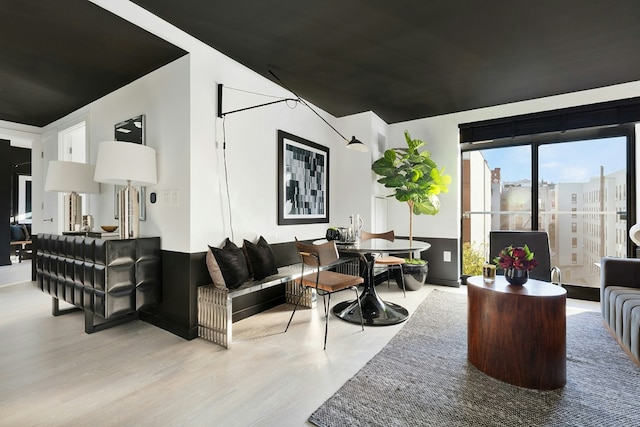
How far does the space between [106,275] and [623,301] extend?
164 inches

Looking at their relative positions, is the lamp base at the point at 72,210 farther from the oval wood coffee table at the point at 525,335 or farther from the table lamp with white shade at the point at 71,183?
the oval wood coffee table at the point at 525,335

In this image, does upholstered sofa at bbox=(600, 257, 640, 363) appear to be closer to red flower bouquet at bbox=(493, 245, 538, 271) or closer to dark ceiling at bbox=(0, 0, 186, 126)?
red flower bouquet at bbox=(493, 245, 538, 271)

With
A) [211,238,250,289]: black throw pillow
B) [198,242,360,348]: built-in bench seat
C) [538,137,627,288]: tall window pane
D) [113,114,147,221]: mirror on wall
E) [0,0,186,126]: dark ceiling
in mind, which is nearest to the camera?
[0,0,186,126]: dark ceiling

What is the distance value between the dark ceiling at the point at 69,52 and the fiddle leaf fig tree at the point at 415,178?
301cm

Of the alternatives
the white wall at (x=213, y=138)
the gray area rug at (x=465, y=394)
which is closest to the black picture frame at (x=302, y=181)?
the white wall at (x=213, y=138)

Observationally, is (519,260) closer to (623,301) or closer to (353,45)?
(623,301)

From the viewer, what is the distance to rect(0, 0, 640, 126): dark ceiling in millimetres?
2205

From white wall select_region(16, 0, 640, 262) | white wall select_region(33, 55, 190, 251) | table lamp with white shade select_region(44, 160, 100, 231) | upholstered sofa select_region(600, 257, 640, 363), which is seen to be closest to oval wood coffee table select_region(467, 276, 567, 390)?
upholstered sofa select_region(600, 257, 640, 363)

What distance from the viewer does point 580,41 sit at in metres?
2.62

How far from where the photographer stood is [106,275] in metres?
2.47

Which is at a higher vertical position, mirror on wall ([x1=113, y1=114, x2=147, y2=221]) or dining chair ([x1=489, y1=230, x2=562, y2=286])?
mirror on wall ([x1=113, y1=114, x2=147, y2=221])

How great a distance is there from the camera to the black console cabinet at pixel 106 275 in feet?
8.20

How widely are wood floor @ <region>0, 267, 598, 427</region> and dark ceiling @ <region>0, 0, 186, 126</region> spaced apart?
8.43 ft

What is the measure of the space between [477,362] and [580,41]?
2.90 metres
